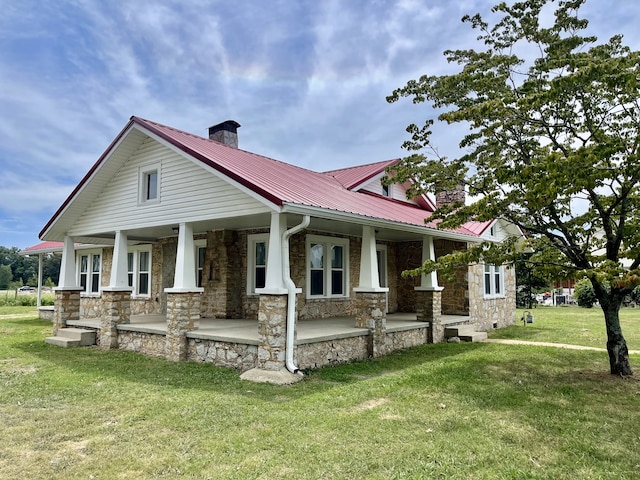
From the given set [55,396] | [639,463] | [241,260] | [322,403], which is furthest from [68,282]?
[639,463]

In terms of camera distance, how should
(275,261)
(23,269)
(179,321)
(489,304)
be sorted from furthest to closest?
1. (23,269)
2. (489,304)
3. (179,321)
4. (275,261)

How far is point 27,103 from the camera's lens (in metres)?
17.5

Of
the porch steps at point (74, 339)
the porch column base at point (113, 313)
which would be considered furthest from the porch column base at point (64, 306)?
the porch column base at point (113, 313)

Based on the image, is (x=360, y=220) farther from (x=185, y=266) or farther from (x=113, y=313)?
(x=113, y=313)

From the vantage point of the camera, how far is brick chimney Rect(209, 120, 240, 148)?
14125 mm

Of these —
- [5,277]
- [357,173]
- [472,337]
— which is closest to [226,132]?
[357,173]

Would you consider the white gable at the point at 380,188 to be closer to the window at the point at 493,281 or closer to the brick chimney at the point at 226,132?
the window at the point at 493,281

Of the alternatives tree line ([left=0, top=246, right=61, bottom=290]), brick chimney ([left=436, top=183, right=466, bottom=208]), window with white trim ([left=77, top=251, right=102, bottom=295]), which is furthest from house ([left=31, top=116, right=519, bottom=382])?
tree line ([left=0, top=246, right=61, bottom=290])

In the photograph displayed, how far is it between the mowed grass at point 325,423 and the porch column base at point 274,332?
60cm

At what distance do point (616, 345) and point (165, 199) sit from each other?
9.49 meters

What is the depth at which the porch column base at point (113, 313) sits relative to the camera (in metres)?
11.0

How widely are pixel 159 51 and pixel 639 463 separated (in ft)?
46.3

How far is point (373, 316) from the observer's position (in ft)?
31.5

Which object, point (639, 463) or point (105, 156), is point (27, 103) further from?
point (639, 463)
